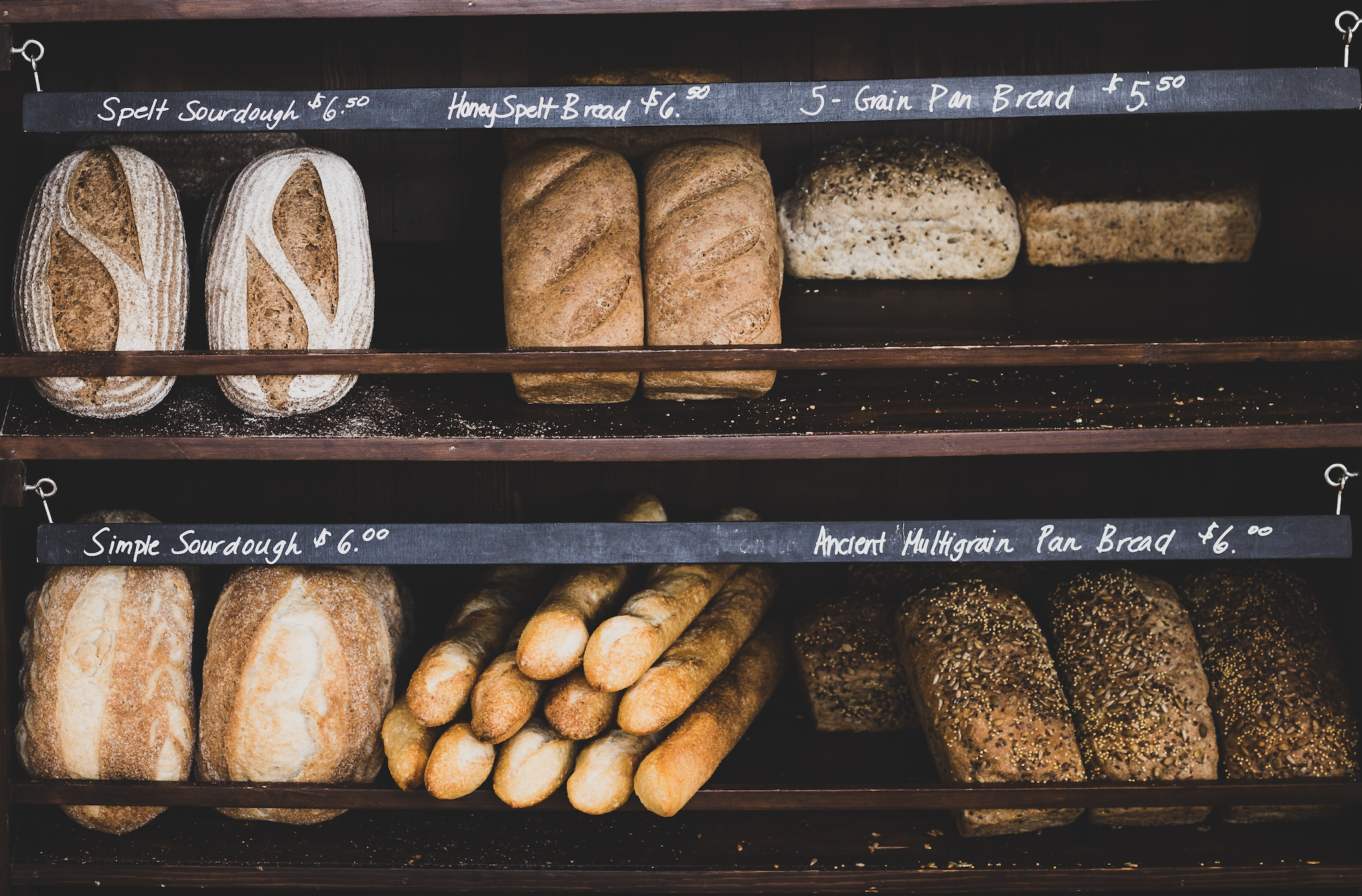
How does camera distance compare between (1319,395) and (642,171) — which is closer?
(1319,395)

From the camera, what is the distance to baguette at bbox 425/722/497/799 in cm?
126

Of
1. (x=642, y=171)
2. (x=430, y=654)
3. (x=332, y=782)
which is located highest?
(x=642, y=171)

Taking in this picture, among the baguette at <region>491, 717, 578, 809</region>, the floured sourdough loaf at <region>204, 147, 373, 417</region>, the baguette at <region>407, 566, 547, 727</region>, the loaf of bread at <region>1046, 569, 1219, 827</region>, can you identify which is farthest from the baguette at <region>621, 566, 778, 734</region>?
the floured sourdough loaf at <region>204, 147, 373, 417</region>

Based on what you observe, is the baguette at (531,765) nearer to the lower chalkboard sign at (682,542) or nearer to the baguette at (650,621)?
the baguette at (650,621)

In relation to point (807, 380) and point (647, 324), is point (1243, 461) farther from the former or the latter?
point (647, 324)

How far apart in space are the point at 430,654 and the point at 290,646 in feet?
0.65

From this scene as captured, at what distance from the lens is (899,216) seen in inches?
61.2

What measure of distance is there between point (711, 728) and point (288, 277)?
87cm

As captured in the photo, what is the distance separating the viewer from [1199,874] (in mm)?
1312

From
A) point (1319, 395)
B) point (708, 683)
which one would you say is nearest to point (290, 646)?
point (708, 683)

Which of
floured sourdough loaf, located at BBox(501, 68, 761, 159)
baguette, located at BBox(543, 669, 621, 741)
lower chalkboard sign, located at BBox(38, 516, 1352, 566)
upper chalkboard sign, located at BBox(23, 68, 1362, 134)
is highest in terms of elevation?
floured sourdough loaf, located at BBox(501, 68, 761, 159)

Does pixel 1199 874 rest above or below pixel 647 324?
below

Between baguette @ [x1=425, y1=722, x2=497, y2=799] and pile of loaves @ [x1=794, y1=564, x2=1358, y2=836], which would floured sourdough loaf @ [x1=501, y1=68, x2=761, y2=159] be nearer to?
pile of loaves @ [x1=794, y1=564, x2=1358, y2=836]

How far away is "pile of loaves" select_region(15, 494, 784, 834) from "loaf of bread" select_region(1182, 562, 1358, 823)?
0.75 meters
